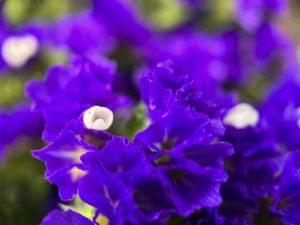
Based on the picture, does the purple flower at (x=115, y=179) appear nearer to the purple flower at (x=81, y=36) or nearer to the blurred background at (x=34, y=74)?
the blurred background at (x=34, y=74)

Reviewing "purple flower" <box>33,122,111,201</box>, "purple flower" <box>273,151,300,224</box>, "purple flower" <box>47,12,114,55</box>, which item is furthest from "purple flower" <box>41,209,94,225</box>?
"purple flower" <box>47,12,114,55</box>

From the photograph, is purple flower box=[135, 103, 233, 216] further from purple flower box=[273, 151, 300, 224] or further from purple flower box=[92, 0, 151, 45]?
purple flower box=[92, 0, 151, 45]

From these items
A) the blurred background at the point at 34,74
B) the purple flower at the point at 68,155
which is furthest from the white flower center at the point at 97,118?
the blurred background at the point at 34,74

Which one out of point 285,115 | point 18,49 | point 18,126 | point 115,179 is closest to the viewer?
point 115,179

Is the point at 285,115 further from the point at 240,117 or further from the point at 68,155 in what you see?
the point at 68,155

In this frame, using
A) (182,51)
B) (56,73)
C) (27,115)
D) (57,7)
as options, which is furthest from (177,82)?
(57,7)

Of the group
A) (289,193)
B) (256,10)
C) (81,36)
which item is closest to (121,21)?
(81,36)
